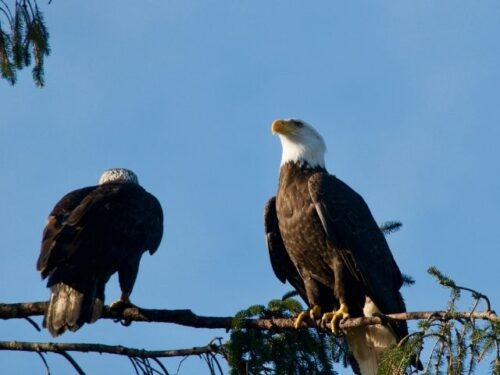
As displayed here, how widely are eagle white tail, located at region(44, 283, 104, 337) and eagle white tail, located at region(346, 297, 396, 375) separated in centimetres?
179

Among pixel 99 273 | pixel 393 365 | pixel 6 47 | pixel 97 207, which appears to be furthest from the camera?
pixel 97 207

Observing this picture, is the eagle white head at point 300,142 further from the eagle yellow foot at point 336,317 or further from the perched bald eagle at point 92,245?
the eagle yellow foot at point 336,317

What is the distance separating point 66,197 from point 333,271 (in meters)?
1.93

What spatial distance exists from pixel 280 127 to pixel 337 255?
4.52 feet

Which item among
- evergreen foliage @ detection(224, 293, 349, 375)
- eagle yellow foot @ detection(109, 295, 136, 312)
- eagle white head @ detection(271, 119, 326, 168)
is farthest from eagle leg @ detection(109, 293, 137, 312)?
eagle white head @ detection(271, 119, 326, 168)

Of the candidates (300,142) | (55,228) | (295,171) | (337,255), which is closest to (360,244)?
(337,255)

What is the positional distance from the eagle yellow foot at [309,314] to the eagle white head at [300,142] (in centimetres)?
126

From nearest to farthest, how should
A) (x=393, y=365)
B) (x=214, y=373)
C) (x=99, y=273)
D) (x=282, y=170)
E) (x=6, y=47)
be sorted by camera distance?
(x=393, y=365) < (x=214, y=373) < (x=6, y=47) < (x=99, y=273) < (x=282, y=170)

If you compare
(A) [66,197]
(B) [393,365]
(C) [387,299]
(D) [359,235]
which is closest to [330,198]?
(D) [359,235]

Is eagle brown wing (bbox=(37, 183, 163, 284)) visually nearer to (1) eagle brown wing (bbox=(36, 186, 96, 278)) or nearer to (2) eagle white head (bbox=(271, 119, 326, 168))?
(1) eagle brown wing (bbox=(36, 186, 96, 278))

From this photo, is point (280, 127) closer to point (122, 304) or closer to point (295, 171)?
point (295, 171)

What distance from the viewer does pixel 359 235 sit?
691 cm

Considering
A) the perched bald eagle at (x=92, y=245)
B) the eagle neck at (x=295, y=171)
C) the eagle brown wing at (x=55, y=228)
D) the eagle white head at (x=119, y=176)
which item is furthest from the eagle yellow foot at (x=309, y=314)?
the eagle white head at (x=119, y=176)

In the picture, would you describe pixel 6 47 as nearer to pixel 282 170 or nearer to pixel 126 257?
pixel 126 257
